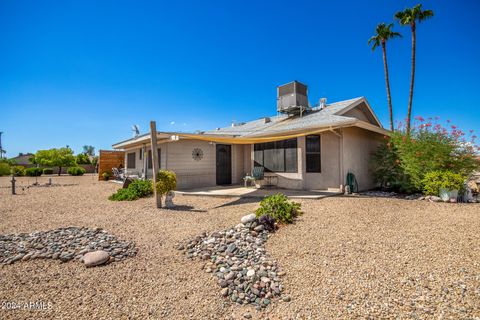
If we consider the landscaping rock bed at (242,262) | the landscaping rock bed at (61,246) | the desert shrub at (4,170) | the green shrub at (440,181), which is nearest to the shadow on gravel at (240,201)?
the landscaping rock bed at (242,262)

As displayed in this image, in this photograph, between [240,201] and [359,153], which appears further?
[359,153]

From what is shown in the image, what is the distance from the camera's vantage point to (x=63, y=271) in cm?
289

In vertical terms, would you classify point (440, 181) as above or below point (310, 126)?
below

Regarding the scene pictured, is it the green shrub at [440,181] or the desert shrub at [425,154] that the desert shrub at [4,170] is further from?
the green shrub at [440,181]

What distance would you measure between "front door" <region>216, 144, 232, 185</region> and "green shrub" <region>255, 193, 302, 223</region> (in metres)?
6.18

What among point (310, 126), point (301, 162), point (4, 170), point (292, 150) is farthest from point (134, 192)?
point (4, 170)

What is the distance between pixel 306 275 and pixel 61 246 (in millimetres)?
3958

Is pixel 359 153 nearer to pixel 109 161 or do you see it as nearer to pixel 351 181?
pixel 351 181

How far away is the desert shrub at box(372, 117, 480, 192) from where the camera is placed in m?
6.99

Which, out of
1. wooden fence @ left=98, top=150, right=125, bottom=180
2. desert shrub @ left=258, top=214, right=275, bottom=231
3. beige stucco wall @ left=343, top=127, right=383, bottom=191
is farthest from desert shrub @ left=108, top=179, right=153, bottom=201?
wooden fence @ left=98, top=150, right=125, bottom=180

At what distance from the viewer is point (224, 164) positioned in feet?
36.6

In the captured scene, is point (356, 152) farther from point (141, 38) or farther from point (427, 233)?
point (141, 38)

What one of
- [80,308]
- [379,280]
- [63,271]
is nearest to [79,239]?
[63,271]

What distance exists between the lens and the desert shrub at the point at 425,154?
6988mm
